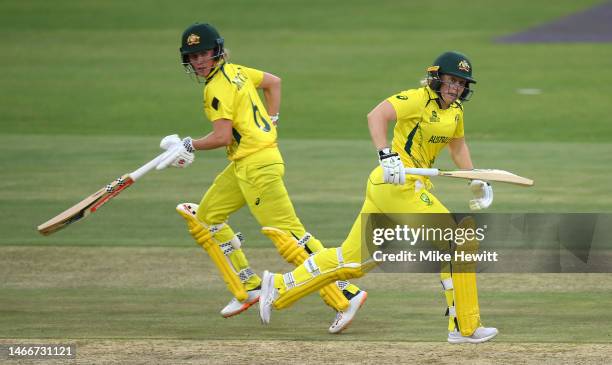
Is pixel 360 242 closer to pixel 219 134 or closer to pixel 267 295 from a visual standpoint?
pixel 267 295

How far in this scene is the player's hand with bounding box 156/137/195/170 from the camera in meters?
7.76

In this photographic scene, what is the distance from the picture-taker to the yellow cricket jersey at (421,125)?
721 centimetres

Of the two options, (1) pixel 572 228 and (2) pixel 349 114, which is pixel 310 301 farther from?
(2) pixel 349 114

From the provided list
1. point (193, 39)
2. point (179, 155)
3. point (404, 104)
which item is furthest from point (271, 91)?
point (404, 104)

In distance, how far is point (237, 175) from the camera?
7.92 metres

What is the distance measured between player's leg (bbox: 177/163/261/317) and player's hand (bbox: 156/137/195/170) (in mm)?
338

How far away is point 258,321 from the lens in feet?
26.3

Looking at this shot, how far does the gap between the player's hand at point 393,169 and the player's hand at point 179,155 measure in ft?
5.03

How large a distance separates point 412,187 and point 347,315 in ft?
3.51

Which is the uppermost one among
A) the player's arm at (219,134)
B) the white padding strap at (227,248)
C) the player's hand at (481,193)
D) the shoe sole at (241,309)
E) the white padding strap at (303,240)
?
the player's arm at (219,134)

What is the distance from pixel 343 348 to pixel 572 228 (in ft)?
14.5

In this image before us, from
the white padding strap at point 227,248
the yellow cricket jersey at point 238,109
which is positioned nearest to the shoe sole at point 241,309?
the white padding strap at point 227,248

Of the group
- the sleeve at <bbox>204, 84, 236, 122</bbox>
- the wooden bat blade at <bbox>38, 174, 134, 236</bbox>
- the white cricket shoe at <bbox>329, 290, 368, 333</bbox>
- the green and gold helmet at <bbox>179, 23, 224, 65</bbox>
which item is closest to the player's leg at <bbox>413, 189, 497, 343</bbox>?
the white cricket shoe at <bbox>329, 290, 368, 333</bbox>

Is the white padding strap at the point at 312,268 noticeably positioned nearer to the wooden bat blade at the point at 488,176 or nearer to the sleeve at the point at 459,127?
the wooden bat blade at the point at 488,176
